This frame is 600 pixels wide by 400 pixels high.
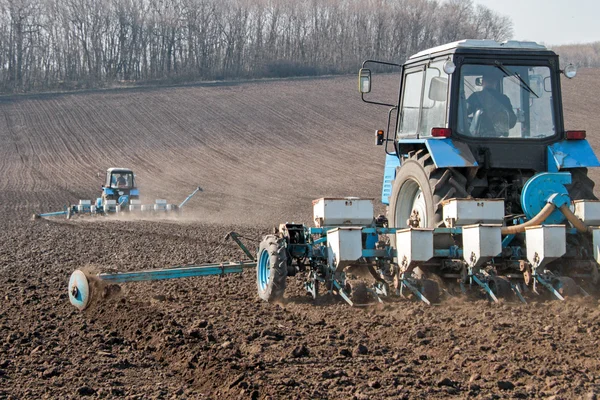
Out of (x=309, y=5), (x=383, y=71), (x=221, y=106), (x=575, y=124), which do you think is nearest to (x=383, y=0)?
(x=309, y=5)

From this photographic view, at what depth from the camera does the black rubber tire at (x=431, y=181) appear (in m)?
6.53

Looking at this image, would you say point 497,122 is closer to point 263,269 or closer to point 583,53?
point 263,269

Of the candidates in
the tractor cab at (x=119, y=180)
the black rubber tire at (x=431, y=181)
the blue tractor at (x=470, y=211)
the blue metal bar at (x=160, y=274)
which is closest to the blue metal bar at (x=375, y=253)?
the blue tractor at (x=470, y=211)

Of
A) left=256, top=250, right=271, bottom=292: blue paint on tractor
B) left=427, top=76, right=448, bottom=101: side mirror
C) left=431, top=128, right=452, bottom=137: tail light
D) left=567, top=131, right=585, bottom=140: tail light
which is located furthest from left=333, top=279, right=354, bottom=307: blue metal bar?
left=567, top=131, right=585, bottom=140: tail light

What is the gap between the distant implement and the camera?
63.9ft

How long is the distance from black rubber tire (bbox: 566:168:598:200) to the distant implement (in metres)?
13.2

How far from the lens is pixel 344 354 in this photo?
4.56m

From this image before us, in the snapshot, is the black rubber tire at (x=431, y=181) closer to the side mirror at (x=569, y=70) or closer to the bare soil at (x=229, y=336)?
the bare soil at (x=229, y=336)

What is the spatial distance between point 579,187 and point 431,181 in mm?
1333

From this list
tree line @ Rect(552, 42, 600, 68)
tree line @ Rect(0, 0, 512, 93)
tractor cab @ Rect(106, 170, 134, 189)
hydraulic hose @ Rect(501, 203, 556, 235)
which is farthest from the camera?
tree line @ Rect(552, 42, 600, 68)

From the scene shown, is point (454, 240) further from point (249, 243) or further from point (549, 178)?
point (249, 243)

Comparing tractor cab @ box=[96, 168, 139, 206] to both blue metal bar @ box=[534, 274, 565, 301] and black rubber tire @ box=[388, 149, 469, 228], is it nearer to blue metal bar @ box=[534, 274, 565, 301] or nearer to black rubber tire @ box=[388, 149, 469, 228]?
black rubber tire @ box=[388, 149, 469, 228]

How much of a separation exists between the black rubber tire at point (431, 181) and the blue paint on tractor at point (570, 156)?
83cm

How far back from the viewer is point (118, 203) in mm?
20672
